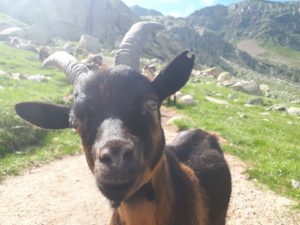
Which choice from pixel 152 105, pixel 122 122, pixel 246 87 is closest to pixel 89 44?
pixel 246 87

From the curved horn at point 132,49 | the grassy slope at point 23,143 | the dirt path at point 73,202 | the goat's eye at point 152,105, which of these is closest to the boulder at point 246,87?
Result: the grassy slope at point 23,143

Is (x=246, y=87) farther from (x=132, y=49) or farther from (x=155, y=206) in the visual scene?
(x=155, y=206)

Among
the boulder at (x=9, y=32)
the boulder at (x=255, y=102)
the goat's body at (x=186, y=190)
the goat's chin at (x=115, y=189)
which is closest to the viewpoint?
the goat's chin at (x=115, y=189)

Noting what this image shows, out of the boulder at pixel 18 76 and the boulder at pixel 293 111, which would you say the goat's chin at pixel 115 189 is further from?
the boulder at pixel 293 111

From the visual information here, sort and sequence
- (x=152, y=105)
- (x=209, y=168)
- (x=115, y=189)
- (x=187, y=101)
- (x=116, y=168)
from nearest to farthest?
(x=116, y=168)
(x=115, y=189)
(x=152, y=105)
(x=209, y=168)
(x=187, y=101)

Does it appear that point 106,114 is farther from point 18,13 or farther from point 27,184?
point 18,13

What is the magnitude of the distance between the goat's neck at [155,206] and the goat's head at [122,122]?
0.27 m

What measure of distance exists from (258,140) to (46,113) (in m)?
10.9

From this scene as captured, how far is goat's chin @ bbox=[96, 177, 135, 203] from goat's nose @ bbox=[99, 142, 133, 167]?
0.75ft

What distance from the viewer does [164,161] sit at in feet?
18.9

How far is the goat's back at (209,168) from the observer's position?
22.1 ft

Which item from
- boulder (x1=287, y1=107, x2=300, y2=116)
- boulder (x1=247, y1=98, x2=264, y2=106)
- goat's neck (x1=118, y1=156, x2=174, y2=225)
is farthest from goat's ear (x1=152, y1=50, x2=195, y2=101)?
boulder (x1=247, y1=98, x2=264, y2=106)

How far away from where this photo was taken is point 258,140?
15.5 meters

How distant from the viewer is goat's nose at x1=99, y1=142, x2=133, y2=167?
430cm
